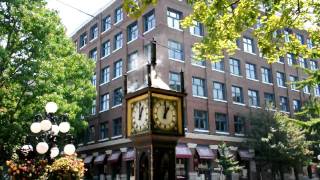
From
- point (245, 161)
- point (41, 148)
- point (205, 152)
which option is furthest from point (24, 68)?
point (245, 161)

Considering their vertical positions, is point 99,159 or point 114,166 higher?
point 99,159

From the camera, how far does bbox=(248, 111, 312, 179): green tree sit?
3100cm

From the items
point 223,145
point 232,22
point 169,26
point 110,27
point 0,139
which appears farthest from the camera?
point 110,27

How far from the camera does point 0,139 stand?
20.6 m

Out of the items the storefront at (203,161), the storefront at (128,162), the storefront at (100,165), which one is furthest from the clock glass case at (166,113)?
the storefront at (100,165)

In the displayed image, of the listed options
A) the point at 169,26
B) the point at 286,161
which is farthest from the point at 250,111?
the point at 169,26

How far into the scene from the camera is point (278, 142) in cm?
3138

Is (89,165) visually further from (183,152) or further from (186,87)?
(186,87)

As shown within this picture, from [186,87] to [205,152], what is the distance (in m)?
5.69

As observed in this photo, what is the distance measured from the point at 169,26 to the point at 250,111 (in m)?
11.5

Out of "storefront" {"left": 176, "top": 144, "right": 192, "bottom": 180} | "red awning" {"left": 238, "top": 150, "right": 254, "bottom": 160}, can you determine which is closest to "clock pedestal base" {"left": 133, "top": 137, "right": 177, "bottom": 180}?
"storefront" {"left": 176, "top": 144, "right": 192, "bottom": 180}

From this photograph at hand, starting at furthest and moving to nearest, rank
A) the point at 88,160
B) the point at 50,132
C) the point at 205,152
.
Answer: the point at 88,160 < the point at 205,152 < the point at 50,132

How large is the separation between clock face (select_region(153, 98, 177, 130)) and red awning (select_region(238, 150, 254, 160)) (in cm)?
3038

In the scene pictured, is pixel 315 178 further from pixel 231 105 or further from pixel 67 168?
pixel 67 168
